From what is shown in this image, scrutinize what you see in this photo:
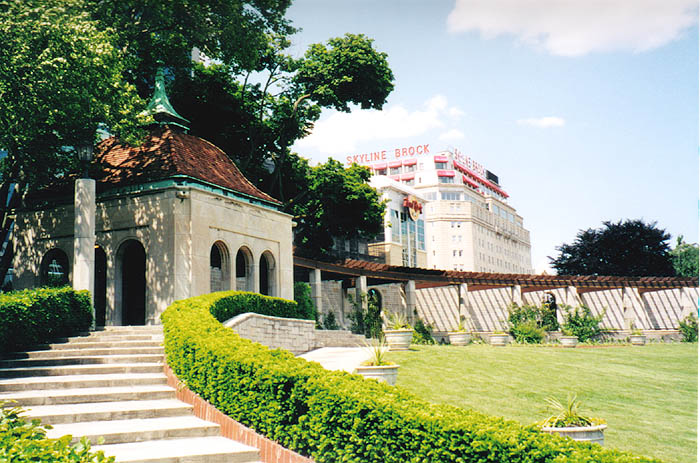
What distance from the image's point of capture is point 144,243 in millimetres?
19641

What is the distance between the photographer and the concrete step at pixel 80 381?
424 inches

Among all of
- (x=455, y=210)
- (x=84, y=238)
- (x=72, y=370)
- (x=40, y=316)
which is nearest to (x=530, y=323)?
(x=84, y=238)

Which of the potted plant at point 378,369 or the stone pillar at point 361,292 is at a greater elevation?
the stone pillar at point 361,292

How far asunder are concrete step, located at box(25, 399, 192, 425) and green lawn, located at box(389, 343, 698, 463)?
5.52 meters

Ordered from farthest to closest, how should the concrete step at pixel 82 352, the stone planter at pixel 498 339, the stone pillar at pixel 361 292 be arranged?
the stone pillar at pixel 361 292 → the stone planter at pixel 498 339 → the concrete step at pixel 82 352

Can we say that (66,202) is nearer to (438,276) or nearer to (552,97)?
(552,97)

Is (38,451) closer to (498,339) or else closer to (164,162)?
(164,162)

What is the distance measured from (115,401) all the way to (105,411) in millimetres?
949

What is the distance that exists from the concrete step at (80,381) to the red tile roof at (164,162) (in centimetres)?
914

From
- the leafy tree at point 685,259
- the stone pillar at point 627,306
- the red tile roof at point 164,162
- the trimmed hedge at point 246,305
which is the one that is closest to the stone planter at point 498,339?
the trimmed hedge at point 246,305

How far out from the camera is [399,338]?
21.8 m

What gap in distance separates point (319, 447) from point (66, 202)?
671 inches

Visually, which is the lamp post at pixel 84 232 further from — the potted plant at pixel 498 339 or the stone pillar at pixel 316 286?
the potted plant at pixel 498 339

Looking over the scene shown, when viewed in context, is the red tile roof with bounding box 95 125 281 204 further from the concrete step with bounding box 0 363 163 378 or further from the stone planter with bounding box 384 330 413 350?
the concrete step with bounding box 0 363 163 378
